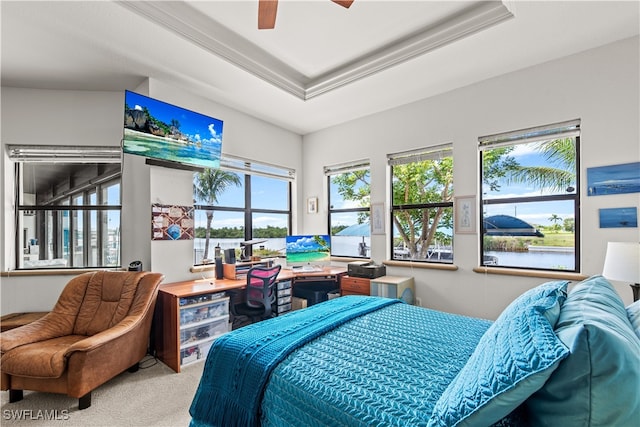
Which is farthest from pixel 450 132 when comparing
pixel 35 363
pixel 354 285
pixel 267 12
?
pixel 35 363

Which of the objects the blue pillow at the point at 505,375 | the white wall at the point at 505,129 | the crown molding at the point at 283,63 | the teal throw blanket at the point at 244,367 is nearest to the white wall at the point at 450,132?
the white wall at the point at 505,129

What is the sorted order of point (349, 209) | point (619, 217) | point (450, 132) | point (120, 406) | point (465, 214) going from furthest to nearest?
1. point (349, 209)
2. point (450, 132)
3. point (465, 214)
4. point (619, 217)
5. point (120, 406)

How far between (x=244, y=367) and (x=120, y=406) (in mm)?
1424

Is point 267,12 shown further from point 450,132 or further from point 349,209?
point 349,209

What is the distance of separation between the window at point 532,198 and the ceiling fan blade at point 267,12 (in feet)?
8.22

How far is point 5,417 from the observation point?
1975 millimetres

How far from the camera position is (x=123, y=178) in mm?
3342

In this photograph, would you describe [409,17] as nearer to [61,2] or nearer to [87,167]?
[61,2]

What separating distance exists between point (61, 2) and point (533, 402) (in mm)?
3419

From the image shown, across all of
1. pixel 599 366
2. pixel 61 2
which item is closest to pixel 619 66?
pixel 599 366

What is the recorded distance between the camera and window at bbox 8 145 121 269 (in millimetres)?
3242

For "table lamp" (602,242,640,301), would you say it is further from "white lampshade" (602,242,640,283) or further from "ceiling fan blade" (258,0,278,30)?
"ceiling fan blade" (258,0,278,30)

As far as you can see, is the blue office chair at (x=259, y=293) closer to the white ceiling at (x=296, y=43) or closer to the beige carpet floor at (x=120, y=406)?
the beige carpet floor at (x=120, y=406)

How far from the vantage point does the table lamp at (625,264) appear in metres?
1.88
